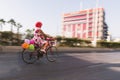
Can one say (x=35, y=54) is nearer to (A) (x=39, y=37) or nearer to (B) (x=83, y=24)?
(A) (x=39, y=37)

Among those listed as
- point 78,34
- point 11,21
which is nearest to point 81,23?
point 78,34

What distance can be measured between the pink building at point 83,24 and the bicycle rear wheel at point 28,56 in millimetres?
142162

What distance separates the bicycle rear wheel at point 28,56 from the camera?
11250mm

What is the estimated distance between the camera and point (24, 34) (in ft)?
91.5

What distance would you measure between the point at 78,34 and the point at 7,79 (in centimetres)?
16300

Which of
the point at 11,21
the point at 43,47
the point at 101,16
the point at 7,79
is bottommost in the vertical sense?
the point at 7,79

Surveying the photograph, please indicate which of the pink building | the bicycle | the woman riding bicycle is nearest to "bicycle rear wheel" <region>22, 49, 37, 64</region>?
the bicycle

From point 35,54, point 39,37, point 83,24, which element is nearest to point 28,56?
point 35,54

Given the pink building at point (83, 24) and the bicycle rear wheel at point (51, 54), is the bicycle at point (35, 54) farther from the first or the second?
the pink building at point (83, 24)

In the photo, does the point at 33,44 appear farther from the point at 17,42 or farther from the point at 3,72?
the point at 17,42

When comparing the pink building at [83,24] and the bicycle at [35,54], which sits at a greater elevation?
the pink building at [83,24]

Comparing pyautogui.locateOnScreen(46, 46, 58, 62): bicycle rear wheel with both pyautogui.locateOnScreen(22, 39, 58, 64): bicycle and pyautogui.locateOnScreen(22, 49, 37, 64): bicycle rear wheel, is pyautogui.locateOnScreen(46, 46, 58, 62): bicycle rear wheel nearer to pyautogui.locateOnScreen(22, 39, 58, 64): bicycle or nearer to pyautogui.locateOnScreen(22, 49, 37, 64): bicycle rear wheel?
pyautogui.locateOnScreen(22, 39, 58, 64): bicycle

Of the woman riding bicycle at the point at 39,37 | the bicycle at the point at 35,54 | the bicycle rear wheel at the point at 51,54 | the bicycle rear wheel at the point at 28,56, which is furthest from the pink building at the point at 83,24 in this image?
the bicycle rear wheel at the point at 28,56

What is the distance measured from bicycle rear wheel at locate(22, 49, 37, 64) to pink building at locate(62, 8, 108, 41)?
142m
